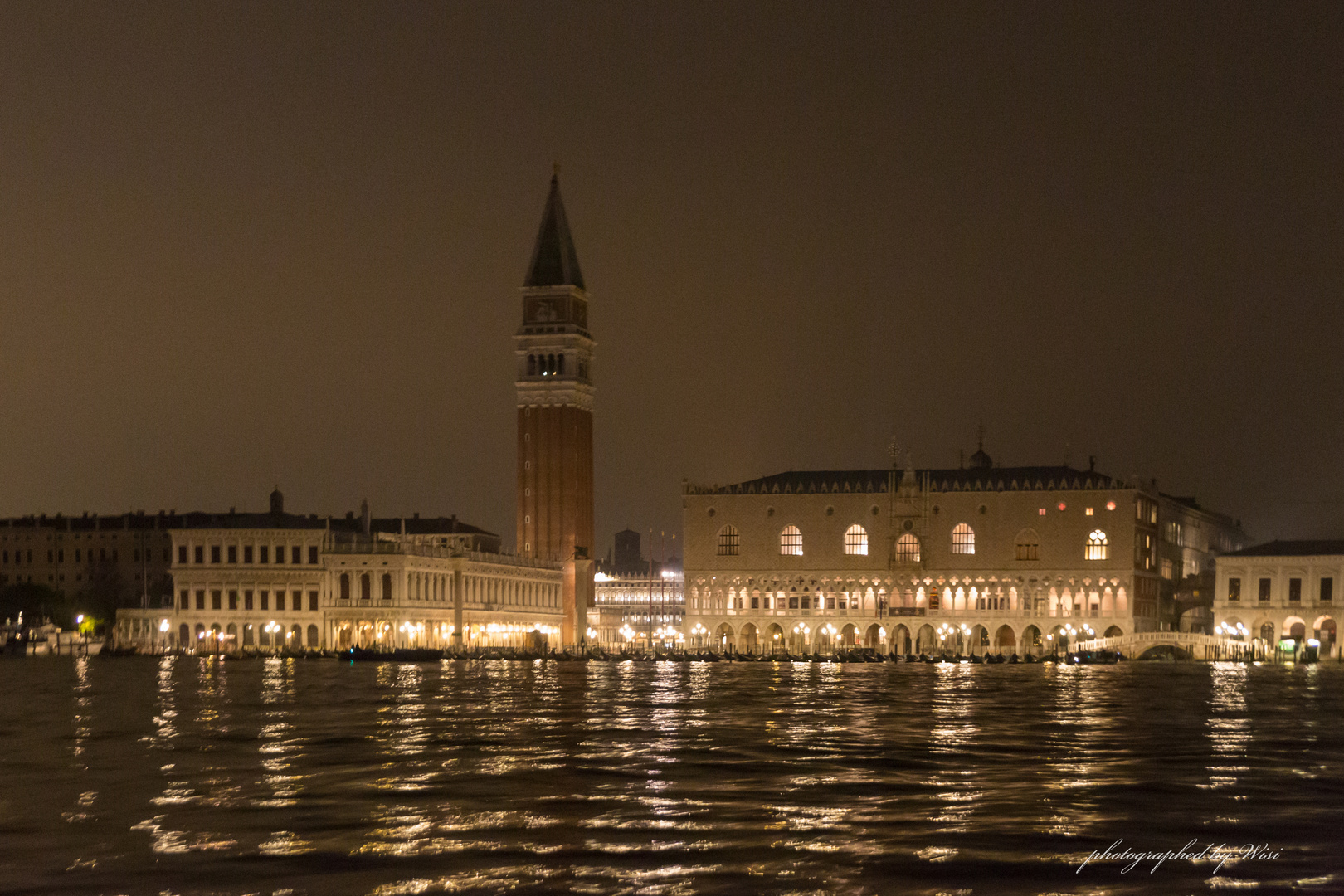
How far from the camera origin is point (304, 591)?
119312 mm

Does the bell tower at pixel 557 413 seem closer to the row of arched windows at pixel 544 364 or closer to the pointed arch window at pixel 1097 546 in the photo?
the row of arched windows at pixel 544 364

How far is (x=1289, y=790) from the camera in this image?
2891 centimetres

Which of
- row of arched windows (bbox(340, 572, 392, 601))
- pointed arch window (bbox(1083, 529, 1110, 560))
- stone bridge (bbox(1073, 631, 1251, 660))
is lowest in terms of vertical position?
stone bridge (bbox(1073, 631, 1251, 660))

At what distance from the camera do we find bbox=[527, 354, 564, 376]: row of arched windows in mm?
137250

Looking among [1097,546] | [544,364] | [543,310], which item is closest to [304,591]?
[544,364]

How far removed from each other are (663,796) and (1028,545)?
3624 inches

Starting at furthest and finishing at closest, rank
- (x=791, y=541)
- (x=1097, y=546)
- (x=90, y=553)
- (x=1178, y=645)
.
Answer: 1. (x=90, y=553)
2. (x=791, y=541)
3. (x=1097, y=546)
4. (x=1178, y=645)

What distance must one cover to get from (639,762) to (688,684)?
126 feet

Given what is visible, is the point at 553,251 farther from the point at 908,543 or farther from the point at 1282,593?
the point at 1282,593

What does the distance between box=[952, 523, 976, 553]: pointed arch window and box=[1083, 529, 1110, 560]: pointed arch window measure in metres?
7.39

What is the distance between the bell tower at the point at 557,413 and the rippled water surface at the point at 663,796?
79796 millimetres

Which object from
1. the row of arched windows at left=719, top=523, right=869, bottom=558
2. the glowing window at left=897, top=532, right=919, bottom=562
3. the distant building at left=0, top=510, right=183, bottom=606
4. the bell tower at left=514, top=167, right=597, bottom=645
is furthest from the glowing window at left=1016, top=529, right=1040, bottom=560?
the distant building at left=0, top=510, right=183, bottom=606

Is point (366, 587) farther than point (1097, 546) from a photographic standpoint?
Yes

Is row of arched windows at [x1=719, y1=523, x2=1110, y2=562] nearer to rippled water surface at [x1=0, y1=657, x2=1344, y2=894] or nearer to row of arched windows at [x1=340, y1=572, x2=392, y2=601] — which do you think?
row of arched windows at [x1=340, y1=572, x2=392, y2=601]
